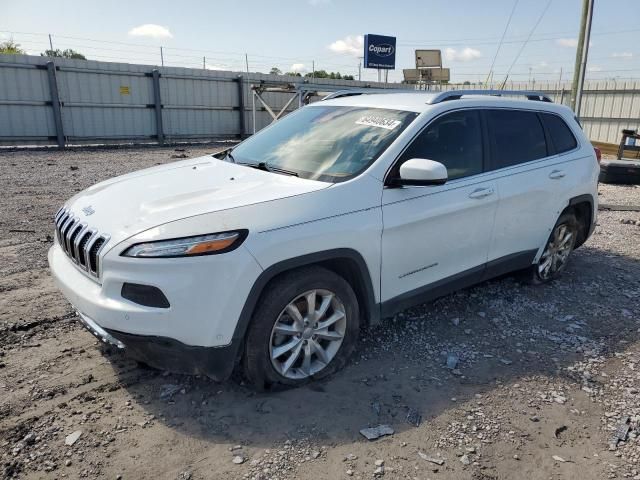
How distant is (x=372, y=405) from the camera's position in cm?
307

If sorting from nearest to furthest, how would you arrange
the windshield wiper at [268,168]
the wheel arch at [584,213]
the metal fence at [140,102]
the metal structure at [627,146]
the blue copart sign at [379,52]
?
the windshield wiper at [268,168], the wheel arch at [584,213], the metal structure at [627,146], the metal fence at [140,102], the blue copart sign at [379,52]

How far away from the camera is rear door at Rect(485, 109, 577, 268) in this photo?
418 centimetres

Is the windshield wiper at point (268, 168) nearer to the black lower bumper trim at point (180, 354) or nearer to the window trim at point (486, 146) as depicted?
the window trim at point (486, 146)

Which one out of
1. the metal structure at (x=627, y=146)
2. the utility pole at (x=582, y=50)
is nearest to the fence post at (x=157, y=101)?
the utility pole at (x=582, y=50)

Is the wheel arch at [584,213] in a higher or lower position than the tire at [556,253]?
higher

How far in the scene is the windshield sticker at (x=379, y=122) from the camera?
3.65 m

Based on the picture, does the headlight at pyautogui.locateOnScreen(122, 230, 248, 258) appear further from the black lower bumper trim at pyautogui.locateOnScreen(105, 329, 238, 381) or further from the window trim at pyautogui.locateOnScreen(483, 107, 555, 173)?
the window trim at pyautogui.locateOnScreen(483, 107, 555, 173)

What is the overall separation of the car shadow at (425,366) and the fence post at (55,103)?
47.7ft

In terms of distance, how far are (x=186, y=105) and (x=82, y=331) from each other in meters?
16.0

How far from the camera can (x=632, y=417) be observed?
3051 mm

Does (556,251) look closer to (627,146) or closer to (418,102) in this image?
(418,102)

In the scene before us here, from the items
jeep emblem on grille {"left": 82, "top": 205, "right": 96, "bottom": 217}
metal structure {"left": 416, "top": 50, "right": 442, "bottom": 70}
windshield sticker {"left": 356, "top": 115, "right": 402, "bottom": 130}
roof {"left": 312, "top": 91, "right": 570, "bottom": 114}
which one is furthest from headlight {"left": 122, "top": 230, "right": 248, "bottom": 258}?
metal structure {"left": 416, "top": 50, "right": 442, "bottom": 70}

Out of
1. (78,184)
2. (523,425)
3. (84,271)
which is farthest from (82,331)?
(78,184)

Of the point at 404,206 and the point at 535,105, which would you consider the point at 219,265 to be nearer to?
the point at 404,206
